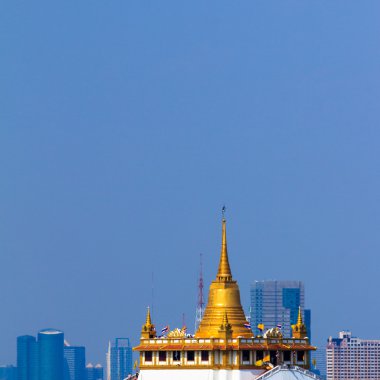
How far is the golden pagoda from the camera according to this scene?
365 feet

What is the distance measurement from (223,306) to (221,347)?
114 inches

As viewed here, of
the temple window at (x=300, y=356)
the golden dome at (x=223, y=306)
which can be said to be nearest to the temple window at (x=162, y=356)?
the golden dome at (x=223, y=306)

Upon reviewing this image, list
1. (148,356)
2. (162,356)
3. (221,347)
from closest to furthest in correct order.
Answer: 1. (221,347)
2. (162,356)
3. (148,356)

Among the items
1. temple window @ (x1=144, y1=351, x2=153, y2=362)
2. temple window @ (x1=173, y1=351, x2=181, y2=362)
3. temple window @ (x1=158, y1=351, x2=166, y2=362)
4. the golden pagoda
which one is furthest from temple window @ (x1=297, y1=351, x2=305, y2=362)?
temple window @ (x1=144, y1=351, x2=153, y2=362)

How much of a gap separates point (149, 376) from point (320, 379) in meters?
7.64

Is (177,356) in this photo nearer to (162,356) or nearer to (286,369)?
(162,356)

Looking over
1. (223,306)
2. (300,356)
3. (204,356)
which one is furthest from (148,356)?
(300,356)

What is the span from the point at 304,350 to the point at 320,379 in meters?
2.96

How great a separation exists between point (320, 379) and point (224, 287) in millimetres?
6092

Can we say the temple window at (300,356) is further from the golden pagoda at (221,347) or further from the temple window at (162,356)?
the temple window at (162,356)

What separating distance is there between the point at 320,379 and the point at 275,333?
3.06 m

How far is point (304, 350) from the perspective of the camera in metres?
114

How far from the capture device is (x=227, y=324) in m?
112

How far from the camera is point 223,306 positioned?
373 feet
